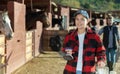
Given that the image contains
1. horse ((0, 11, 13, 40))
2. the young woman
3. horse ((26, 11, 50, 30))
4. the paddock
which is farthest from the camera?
horse ((26, 11, 50, 30))

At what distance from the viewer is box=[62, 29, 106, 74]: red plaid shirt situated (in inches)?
155

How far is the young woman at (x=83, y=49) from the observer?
12.9 feet

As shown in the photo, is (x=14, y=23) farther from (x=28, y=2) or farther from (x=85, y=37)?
(x=28, y=2)

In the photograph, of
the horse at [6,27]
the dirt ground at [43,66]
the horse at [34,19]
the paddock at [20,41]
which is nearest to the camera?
the horse at [6,27]

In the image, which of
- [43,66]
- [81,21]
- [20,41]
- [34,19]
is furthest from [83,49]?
[34,19]

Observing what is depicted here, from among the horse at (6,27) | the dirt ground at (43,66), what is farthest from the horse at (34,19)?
the horse at (6,27)

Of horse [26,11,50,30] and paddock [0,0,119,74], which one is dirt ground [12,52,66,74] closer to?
paddock [0,0,119,74]

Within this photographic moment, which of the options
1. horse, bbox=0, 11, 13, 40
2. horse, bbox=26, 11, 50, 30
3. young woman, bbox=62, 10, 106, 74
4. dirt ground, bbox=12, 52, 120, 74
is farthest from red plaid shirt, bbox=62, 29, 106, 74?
horse, bbox=26, 11, 50, 30

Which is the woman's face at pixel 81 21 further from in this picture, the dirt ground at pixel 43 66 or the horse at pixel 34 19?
the horse at pixel 34 19

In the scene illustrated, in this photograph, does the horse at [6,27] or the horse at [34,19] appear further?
the horse at [34,19]

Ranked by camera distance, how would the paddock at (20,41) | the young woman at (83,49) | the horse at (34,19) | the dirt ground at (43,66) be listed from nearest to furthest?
the young woman at (83,49) → the paddock at (20,41) → the dirt ground at (43,66) → the horse at (34,19)

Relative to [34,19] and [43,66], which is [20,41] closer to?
[43,66]

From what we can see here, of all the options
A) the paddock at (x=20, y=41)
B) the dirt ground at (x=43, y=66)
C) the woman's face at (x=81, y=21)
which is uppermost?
the woman's face at (x=81, y=21)

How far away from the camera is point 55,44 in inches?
637
